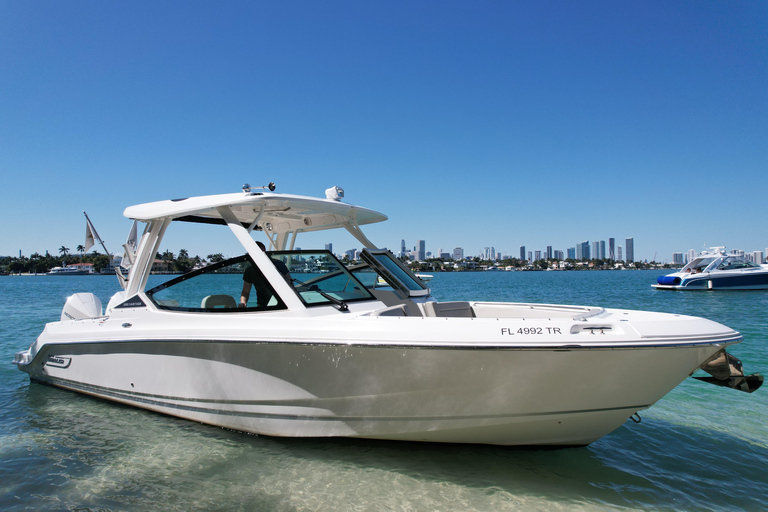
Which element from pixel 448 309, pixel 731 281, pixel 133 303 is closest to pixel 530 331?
pixel 448 309

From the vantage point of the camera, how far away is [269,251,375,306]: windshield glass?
14.1 ft

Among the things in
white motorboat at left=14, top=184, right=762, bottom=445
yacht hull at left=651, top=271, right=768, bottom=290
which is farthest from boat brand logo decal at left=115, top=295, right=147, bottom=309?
yacht hull at left=651, top=271, right=768, bottom=290

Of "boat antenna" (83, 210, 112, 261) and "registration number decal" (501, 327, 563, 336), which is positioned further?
"boat antenna" (83, 210, 112, 261)

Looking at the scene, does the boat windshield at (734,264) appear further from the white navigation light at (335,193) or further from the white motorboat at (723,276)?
the white navigation light at (335,193)

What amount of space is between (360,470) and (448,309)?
201 cm

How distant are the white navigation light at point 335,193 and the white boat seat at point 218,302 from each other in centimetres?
157

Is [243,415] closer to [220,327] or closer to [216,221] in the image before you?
[220,327]

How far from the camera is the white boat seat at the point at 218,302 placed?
4281 millimetres

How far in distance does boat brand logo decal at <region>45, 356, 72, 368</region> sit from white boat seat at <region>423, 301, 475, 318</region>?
174 inches

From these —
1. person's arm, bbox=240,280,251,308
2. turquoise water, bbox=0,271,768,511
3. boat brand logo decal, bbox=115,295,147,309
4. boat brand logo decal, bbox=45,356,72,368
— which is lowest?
turquoise water, bbox=0,271,768,511

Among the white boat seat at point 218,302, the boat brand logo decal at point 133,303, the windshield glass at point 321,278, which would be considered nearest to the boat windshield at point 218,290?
the white boat seat at point 218,302

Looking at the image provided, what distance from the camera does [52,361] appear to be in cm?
555

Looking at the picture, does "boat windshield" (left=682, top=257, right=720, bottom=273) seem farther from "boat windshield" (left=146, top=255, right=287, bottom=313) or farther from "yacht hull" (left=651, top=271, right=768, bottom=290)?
"boat windshield" (left=146, top=255, right=287, bottom=313)

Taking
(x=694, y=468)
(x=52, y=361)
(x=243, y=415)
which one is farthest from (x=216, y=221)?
(x=694, y=468)
